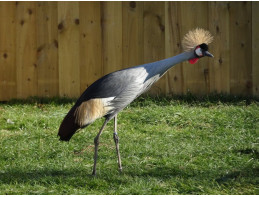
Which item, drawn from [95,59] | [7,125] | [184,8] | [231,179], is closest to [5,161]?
[7,125]

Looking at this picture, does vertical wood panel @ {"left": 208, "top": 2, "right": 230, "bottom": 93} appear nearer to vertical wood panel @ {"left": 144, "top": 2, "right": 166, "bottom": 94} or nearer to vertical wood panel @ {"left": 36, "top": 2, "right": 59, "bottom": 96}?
→ vertical wood panel @ {"left": 144, "top": 2, "right": 166, "bottom": 94}

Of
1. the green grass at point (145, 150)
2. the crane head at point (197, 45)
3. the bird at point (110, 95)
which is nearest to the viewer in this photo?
the green grass at point (145, 150)

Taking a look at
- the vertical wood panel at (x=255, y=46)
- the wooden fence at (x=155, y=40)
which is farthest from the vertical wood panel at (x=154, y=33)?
the vertical wood panel at (x=255, y=46)

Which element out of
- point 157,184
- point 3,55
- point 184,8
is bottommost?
point 157,184

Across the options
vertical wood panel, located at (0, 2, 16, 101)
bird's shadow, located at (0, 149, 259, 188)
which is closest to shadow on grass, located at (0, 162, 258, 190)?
bird's shadow, located at (0, 149, 259, 188)

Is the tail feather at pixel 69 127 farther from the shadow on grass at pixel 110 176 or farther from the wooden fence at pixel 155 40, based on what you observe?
the wooden fence at pixel 155 40

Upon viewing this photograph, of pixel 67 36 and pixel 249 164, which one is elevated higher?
pixel 67 36

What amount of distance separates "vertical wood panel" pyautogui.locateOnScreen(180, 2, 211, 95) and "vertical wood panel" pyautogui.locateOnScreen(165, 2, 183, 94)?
74 mm

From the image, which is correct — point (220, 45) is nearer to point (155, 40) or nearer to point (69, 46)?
point (155, 40)

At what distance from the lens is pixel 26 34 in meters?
8.12

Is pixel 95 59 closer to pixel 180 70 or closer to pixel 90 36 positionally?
pixel 90 36

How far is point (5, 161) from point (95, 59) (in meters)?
2.92

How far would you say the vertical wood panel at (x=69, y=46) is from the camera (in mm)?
8062

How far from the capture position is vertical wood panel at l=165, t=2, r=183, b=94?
8.05 m
